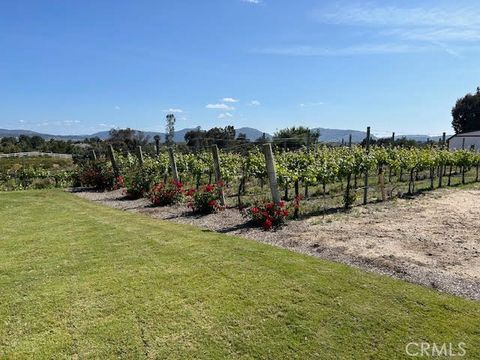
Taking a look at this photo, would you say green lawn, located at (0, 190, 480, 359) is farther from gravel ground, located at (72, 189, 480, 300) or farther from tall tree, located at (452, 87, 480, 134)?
tall tree, located at (452, 87, 480, 134)

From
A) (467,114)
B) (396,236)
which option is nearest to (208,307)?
(396,236)

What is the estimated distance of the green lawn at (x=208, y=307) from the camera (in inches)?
123

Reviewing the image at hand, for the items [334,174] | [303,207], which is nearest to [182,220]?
[303,207]

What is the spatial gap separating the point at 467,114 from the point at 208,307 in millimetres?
65752

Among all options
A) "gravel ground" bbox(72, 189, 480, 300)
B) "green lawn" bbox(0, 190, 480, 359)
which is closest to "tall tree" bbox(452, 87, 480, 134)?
"gravel ground" bbox(72, 189, 480, 300)

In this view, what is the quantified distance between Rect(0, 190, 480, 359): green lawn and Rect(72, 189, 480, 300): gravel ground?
1.71 feet

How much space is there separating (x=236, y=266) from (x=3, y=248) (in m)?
3.63

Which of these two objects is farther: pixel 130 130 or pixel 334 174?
pixel 130 130

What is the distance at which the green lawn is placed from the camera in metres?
3.14

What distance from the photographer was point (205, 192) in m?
8.99

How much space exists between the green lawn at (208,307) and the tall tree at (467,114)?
61.9 m

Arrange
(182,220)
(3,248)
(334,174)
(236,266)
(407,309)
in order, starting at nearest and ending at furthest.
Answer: (407,309), (236,266), (3,248), (182,220), (334,174)

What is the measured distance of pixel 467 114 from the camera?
193 feet

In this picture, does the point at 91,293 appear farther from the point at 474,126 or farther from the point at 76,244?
the point at 474,126
